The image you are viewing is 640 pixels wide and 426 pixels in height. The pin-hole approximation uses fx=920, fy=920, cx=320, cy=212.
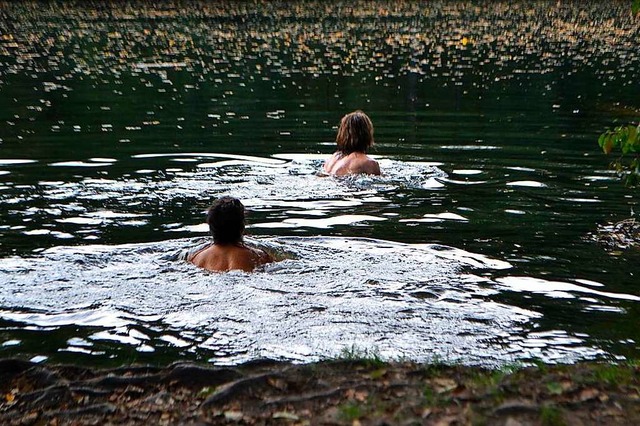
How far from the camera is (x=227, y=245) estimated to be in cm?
927

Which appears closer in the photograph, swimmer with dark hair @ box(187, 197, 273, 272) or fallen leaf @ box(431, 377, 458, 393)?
fallen leaf @ box(431, 377, 458, 393)

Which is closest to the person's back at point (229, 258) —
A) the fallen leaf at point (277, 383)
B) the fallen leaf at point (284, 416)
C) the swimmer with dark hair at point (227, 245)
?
the swimmer with dark hair at point (227, 245)

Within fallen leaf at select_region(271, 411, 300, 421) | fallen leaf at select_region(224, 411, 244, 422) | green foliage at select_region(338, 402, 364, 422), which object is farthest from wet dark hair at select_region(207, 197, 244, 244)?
green foliage at select_region(338, 402, 364, 422)

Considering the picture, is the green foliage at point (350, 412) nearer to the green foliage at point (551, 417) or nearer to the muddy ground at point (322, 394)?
the muddy ground at point (322, 394)

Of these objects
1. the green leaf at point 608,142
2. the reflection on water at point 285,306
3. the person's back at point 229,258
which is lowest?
the reflection on water at point 285,306

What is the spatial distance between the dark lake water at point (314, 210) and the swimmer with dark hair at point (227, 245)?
0.76ft

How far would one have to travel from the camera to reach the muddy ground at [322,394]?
536 cm

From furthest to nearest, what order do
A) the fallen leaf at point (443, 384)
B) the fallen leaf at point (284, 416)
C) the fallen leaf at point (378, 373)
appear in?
the fallen leaf at point (378, 373) < the fallen leaf at point (443, 384) < the fallen leaf at point (284, 416)

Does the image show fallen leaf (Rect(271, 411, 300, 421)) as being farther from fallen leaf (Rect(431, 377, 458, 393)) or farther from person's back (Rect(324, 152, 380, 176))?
person's back (Rect(324, 152, 380, 176))

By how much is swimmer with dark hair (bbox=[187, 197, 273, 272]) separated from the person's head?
5.16 metres

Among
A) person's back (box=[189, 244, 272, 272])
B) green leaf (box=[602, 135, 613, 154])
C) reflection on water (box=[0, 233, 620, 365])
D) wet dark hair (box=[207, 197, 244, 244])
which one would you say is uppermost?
green leaf (box=[602, 135, 613, 154])

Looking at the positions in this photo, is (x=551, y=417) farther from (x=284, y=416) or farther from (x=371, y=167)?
(x=371, y=167)

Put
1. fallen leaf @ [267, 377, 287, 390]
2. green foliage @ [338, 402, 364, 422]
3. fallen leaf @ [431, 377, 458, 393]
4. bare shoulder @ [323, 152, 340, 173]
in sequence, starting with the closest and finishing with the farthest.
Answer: green foliage @ [338, 402, 364, 422], fallen leaf @ [431, 377, 458, 393], fallen leaf @ [267, 377, 287, 390], bare shoulder @ [323, 152, 340, 173]

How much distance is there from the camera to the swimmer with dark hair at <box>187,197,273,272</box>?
358 inches
